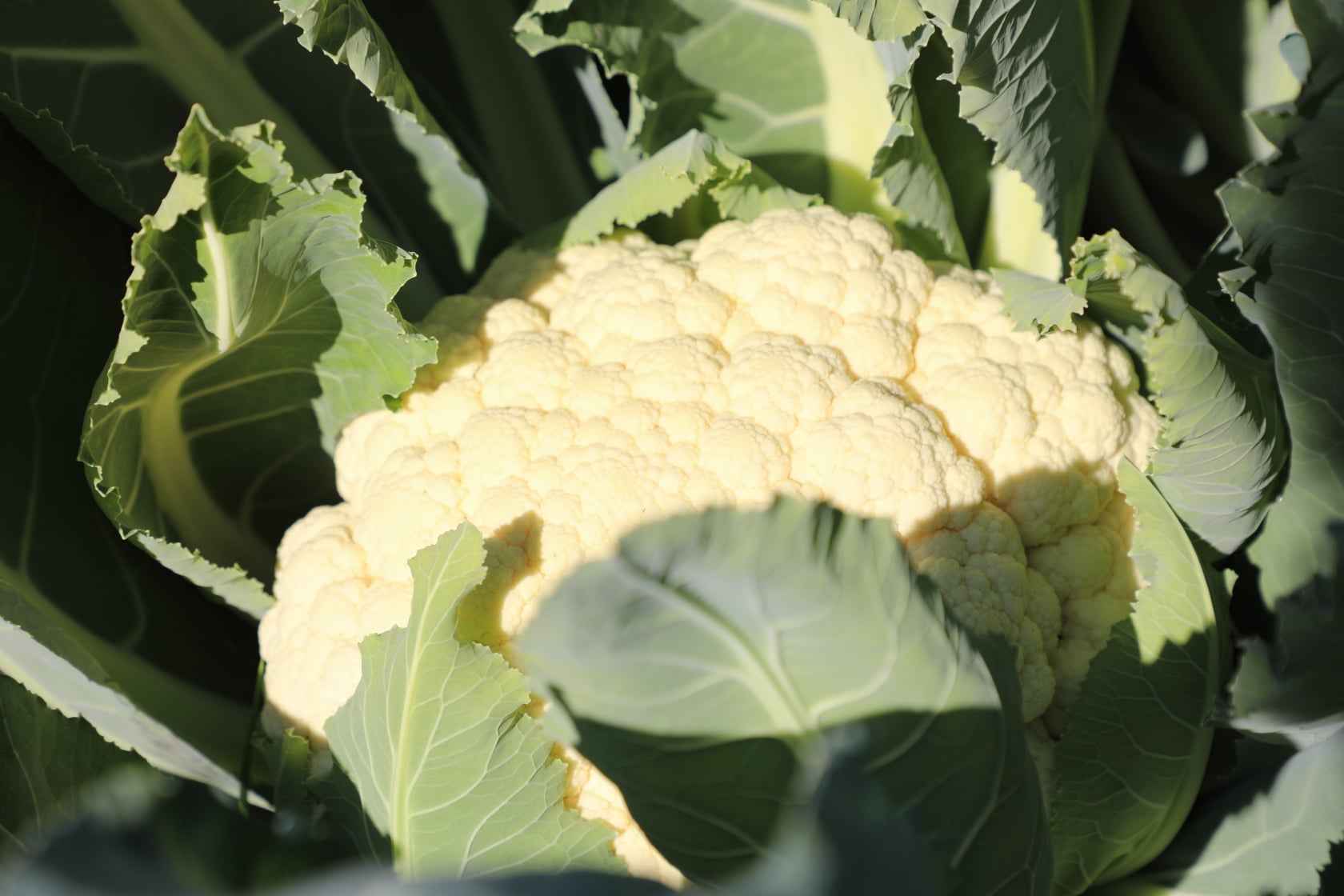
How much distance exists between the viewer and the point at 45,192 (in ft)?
3.92

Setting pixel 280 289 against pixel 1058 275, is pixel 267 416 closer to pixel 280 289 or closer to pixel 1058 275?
pixel 280 289

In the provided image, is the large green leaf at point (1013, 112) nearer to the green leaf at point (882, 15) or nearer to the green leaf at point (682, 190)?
the green leaf at point (882, 15)

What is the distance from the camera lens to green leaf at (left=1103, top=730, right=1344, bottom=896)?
98 centimetres

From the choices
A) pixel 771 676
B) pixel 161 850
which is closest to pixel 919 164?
pixel 771 676

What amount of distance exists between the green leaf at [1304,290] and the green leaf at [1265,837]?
0.17 m

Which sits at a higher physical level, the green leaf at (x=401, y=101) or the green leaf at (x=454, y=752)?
the green leaf at (x=401, y=101)

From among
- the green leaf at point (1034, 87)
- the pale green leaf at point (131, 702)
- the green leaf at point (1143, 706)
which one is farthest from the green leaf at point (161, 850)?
the green leaf at point (1034, 87)

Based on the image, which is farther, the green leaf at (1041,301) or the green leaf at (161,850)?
the green leaf at (1041,301)

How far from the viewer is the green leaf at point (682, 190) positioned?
1178mm

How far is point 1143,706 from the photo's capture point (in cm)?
97

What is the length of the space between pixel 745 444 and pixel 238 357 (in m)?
0.57

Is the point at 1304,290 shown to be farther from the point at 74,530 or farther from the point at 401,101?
the point at 74,530

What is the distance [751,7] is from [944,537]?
0.73 meters

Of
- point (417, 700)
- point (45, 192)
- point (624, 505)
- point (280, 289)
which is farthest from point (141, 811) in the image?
point (45, 192)
